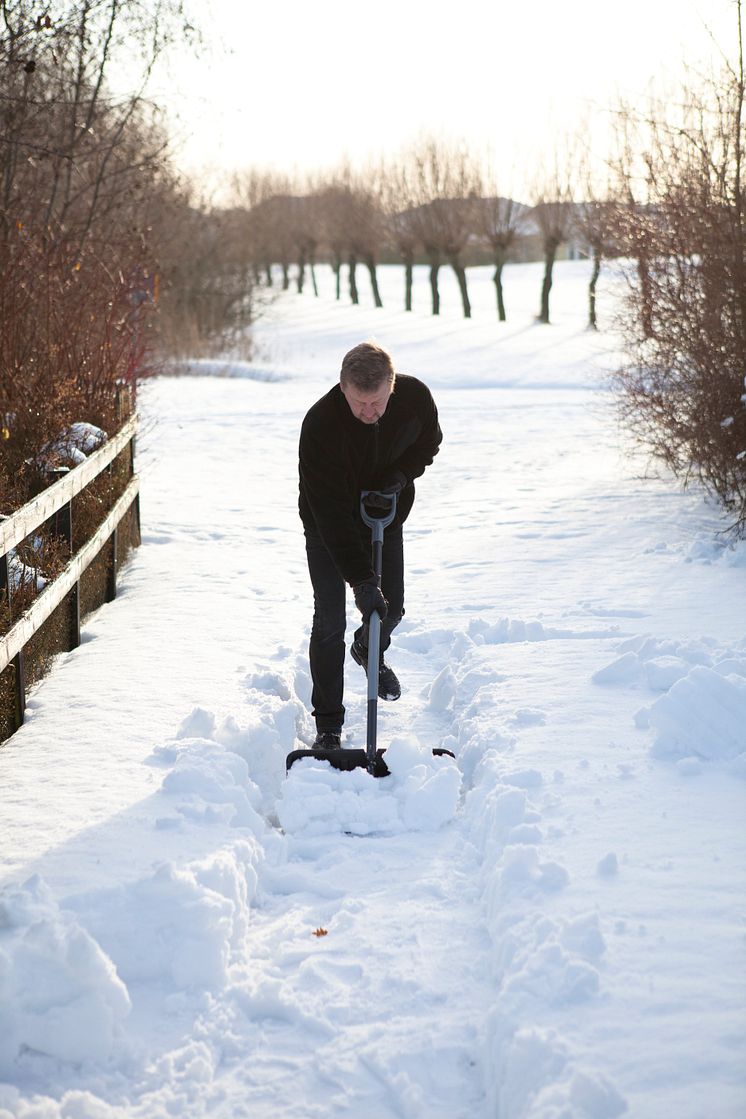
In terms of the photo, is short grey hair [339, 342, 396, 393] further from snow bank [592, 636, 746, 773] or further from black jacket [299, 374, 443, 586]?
snow bank [592, 636, 746, 773]

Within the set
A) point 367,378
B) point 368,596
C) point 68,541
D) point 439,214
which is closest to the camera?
point 367,378

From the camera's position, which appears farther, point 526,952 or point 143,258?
point 143,258

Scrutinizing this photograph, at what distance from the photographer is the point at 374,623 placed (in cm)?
448

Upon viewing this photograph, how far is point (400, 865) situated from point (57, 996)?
1372 millimetres

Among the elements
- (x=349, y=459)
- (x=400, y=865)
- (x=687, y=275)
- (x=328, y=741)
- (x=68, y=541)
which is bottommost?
(x=400, y=865)

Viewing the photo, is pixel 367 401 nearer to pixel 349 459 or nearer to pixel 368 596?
pixel 349 459

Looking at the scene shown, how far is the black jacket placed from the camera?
14.1 feet

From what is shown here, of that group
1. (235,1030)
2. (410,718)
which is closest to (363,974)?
(235,1030)

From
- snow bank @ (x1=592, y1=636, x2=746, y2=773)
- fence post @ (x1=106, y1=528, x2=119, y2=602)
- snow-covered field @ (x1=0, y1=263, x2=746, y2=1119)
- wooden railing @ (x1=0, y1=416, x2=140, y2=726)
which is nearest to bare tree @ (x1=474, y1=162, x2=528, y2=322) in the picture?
wooden railing @ (x1=0, y1=416, x2=140, y2=726)

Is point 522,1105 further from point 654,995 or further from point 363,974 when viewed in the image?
point 363,974

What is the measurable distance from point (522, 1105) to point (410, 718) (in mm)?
2807

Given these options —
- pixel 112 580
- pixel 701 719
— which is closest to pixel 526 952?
pixel 701 719

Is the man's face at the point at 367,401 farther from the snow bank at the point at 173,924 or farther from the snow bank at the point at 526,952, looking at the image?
the snow bank at the point at 173,924

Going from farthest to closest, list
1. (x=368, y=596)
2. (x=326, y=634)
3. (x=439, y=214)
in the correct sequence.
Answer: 1. (x=439, y=214)
2. (x=326, y=634)
3. (x=368, y=596)
